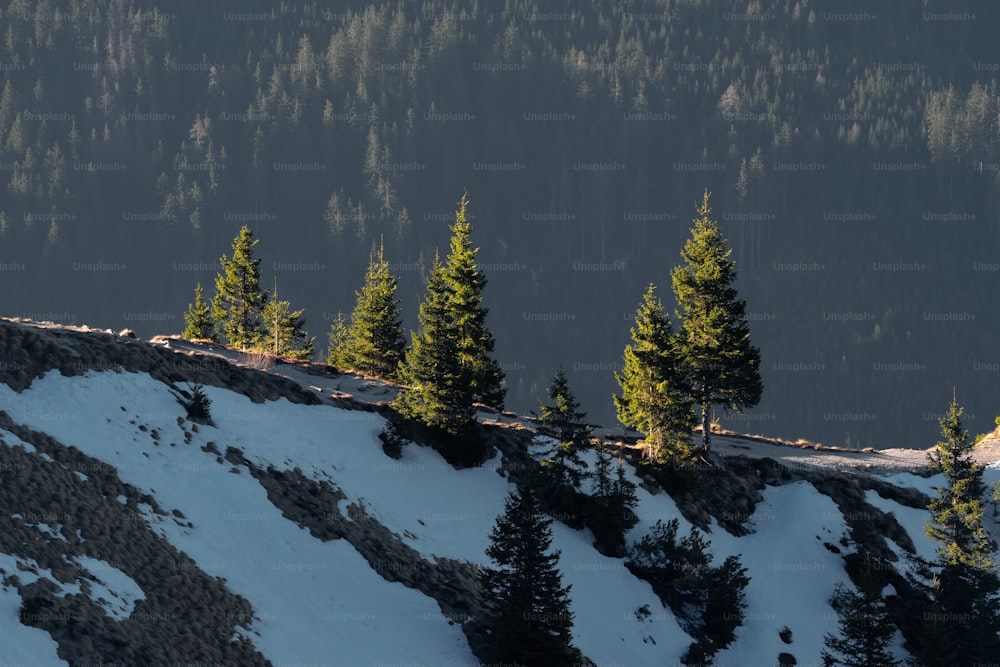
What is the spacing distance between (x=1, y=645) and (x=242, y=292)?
46094 millimetres

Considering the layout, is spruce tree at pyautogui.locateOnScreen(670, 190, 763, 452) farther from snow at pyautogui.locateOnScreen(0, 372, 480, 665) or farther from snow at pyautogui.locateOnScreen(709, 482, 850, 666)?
snow at pyautogui.locateOnScreen(0, 372, 480, 665)

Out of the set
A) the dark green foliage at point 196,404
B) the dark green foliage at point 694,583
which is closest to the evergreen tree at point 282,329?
the dark green foliage at point 196,404

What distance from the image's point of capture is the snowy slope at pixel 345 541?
1332 inches

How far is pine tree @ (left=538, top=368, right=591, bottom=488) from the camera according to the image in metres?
47.0

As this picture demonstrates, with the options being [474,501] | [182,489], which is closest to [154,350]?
[182,489]

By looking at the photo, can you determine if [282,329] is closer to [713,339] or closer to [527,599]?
[713,339]

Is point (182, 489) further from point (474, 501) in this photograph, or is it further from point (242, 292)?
point (242, 292)

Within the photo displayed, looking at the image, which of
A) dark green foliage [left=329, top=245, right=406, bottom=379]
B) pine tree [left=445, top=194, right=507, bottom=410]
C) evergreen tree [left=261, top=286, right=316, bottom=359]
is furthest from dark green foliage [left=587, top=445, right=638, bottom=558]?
evergreen tree [left=261, top=286, right=316, bottom=359]

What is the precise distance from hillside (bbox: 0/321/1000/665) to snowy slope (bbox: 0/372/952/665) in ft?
0.23

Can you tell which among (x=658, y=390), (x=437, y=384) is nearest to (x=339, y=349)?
(x=658, y=390)

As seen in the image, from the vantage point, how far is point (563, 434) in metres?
47.3

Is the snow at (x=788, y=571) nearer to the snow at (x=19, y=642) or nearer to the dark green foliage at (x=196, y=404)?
the dark green foliage at (x=196, y=404)

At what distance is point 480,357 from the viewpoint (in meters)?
53.0

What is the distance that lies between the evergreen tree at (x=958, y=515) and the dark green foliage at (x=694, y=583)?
8405 mm
